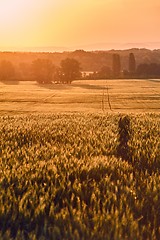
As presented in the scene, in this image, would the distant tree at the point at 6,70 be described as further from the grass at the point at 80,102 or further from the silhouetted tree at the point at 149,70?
the grass at the point at 80,102

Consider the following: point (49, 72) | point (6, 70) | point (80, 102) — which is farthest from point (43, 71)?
point (80, 102)

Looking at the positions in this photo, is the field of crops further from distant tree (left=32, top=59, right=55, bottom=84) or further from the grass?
distant tree (left=32, top=59, right=55, bottom=84)

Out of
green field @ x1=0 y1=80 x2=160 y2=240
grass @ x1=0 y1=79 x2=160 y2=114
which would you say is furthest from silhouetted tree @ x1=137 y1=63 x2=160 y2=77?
green field @ x1=0 y1=80 x2=160 y2=240

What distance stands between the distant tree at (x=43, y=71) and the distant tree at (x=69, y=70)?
17.2ft

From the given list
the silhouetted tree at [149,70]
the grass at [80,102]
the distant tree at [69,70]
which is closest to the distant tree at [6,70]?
the distant tree at [69,70]

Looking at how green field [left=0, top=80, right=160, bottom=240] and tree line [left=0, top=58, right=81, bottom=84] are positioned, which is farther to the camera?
tree line [left=0, top=58, right=81, bottom=84]

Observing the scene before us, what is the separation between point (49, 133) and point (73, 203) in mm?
7068

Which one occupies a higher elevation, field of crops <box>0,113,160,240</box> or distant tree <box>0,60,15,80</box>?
distant tree <box>0,60,15,80</box>

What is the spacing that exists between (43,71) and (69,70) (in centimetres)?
1030

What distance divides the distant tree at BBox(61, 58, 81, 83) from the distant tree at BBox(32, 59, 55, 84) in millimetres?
5231

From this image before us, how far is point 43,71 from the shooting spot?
397ft

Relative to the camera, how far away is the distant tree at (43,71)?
115 m

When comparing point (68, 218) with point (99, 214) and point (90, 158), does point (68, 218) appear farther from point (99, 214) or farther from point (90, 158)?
point (90, 158)

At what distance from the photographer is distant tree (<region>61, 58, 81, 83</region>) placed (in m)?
114
